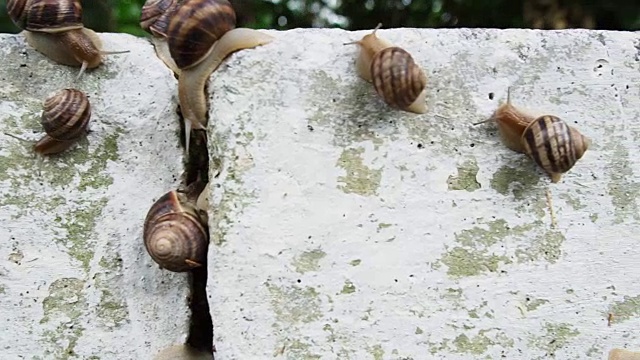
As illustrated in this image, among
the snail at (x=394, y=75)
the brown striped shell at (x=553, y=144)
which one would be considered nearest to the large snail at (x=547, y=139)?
the brown striped shell at (x=553, y=144)

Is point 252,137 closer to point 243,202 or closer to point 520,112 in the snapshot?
point 243,202

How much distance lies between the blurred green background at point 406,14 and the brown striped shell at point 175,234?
3.58 ft

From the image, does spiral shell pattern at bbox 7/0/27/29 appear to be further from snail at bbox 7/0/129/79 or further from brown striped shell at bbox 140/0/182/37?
brown striped shell at bbox 140/0/182/37

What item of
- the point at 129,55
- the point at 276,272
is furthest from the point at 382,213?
the point at 129,55

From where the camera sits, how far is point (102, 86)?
128 centimetres

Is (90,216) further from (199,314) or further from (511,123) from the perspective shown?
(511,123)

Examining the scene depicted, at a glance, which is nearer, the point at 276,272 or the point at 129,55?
the point at 276,272

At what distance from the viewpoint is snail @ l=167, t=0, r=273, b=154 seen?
1.18 meters

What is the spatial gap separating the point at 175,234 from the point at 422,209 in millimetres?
385

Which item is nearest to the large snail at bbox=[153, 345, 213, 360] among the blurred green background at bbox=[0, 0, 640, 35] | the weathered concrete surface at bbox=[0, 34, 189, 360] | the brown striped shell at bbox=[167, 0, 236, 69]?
the weathered concrete surface at bbox=[0, 34, 189, 360]

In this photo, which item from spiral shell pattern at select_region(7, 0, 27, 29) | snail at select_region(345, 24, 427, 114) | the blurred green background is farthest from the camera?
the blurred green background

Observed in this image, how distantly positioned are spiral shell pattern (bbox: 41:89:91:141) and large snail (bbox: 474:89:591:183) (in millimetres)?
666

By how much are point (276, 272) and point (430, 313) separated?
248 mm

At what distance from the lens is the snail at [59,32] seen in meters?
1.25
